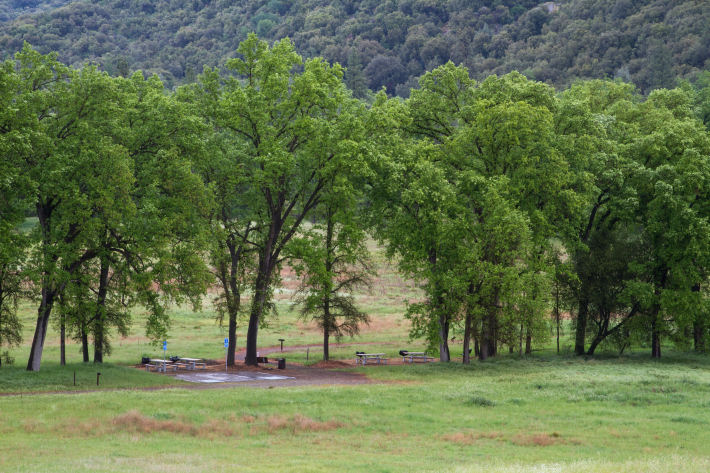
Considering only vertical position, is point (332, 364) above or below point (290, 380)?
above

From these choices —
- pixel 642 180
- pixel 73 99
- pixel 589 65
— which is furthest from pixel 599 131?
pixel 589 65

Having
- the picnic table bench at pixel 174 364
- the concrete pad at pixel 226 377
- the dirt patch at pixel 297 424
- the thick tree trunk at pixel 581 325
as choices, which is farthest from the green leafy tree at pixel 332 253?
the dirt patch at pixel 297 424

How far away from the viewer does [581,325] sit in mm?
47375

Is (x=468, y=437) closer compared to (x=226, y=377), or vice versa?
(x=468, y=437)

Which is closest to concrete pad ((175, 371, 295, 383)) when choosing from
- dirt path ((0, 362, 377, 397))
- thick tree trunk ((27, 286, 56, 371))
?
dirt path ((0, 362, 377, 397))

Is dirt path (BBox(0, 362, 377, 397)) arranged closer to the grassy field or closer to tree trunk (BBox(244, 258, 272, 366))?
the grassy field

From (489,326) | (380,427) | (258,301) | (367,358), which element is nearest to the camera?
(380,427)

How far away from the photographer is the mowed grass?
61.3ft

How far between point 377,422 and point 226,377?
50.1ft

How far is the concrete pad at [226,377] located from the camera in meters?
37.4

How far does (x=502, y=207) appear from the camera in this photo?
133ft

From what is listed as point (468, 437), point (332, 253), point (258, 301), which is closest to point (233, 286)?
point (258, 301)

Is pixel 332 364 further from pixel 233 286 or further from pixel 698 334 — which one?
pixel 698 334

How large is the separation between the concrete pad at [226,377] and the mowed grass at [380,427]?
5524 mm
